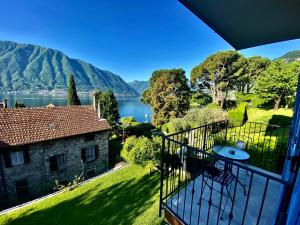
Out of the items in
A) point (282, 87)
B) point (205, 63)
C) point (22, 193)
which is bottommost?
point (22, 193)

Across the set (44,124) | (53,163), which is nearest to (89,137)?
(53,163)

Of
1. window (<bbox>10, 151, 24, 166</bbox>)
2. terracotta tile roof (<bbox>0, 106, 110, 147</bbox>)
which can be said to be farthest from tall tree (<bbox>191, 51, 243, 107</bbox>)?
window (<bbox>10, 151, 24, 166</bbox>)

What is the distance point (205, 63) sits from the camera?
75.5 ft

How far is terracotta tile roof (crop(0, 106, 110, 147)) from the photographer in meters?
9.78

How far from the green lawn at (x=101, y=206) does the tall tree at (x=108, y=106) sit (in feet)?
36.8

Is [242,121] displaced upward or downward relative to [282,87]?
downward

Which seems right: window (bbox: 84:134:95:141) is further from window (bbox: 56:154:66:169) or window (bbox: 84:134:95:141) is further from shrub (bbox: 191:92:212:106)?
shrub (bbox: 191:92:212:106)

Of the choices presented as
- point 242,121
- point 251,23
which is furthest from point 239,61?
point 251,23

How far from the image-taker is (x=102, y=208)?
621 centimetres

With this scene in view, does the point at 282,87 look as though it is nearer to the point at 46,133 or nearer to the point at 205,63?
the point at 205,63

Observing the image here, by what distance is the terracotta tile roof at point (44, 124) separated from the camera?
9781mm

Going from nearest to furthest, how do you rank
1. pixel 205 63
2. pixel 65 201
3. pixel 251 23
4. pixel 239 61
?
1. pixel 251 23
2. pixel 65 201
3. pixel 239 61
4. pixel 205 63

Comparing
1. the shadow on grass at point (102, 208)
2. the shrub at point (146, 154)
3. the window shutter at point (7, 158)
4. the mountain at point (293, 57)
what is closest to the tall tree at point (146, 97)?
the shrub at point (146, 154)

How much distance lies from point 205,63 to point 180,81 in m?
5.03
